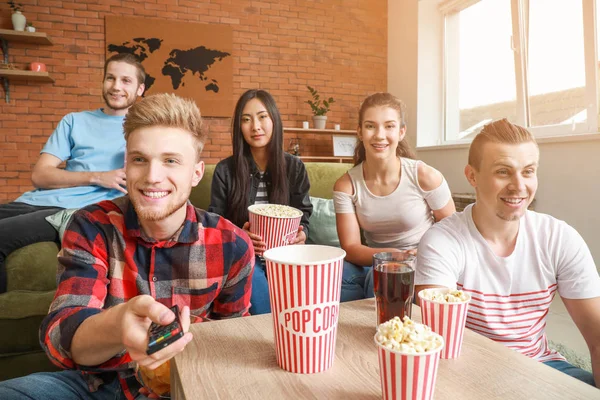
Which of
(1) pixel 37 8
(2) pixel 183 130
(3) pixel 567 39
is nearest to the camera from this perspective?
(2) pixel 183 130

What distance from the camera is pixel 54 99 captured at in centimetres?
458

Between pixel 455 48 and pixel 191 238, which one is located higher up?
pixel 455 48

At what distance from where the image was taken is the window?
10.6 ft

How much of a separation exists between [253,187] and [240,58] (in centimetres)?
343

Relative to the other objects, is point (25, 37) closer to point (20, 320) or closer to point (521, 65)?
point (20, 320)

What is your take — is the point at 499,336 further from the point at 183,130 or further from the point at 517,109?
the point at 517,109

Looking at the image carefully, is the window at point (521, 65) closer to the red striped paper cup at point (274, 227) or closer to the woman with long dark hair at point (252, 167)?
the woman with long dark hair at point (252, 167)

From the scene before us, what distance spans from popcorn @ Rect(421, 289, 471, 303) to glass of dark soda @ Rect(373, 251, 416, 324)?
48 millimetres

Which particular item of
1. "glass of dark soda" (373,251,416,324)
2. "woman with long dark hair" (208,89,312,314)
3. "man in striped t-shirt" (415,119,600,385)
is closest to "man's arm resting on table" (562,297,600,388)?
"man in striped t-shirt" (415,119,600,385)

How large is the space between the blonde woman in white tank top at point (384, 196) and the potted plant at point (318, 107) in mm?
3339

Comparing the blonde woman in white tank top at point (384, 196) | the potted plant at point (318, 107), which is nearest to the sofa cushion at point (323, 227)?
the blonde woman in white tank top at point (384, 196)

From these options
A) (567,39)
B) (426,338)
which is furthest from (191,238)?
(567,39)

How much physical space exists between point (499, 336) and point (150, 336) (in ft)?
2.83

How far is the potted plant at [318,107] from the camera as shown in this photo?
5316 mm
